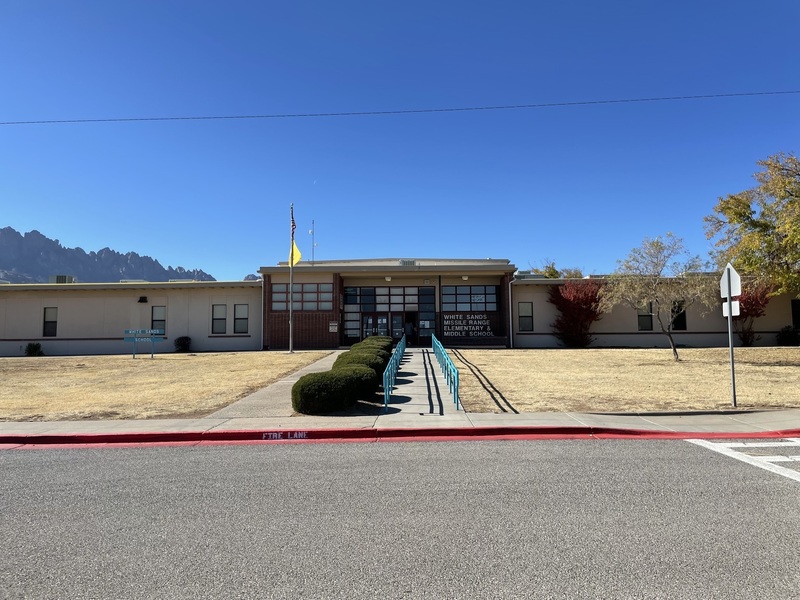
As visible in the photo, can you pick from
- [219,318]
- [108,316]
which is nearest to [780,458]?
[219,318]

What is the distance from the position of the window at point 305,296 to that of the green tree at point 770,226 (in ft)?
68.6

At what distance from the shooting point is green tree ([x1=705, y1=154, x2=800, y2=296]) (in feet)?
63.8

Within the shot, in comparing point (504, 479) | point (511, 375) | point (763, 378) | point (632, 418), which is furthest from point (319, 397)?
point (763, 378)

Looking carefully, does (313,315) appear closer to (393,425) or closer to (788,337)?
(393,425)

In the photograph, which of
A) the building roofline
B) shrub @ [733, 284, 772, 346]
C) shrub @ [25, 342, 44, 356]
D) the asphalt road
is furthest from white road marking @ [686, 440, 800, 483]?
shrub @ [25, 342, 44, 356]

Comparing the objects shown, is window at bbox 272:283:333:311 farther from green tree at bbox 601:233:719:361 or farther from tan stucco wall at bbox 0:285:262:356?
green tree at bbox 601:233:719:361

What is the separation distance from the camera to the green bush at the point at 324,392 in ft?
31.5

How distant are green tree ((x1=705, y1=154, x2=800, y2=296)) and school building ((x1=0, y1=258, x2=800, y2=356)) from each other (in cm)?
1191

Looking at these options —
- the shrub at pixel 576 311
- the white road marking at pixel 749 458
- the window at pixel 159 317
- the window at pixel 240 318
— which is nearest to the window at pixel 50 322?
the window at pixel 159 317

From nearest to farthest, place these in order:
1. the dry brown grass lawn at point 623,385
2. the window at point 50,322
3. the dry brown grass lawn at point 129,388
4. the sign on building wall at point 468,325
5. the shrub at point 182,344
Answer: the dry brown grass lawn at point 129,388 → the dry brown grass lawn at point 623,385 → the shrub at point 182,344 → the window at point 50,322 → the sign on building wall at point 468,325

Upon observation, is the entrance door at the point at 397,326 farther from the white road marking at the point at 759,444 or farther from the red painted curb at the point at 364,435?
the white road marking at the point at 759,444

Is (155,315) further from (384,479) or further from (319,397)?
(384,479)

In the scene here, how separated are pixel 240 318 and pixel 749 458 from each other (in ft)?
97.1

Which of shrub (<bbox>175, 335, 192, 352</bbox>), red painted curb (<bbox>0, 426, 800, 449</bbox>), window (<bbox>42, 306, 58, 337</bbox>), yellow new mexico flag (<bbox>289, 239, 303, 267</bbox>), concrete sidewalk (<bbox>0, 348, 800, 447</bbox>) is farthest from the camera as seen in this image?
window (<bbox>42, 306, 58, 337</bbox>)
